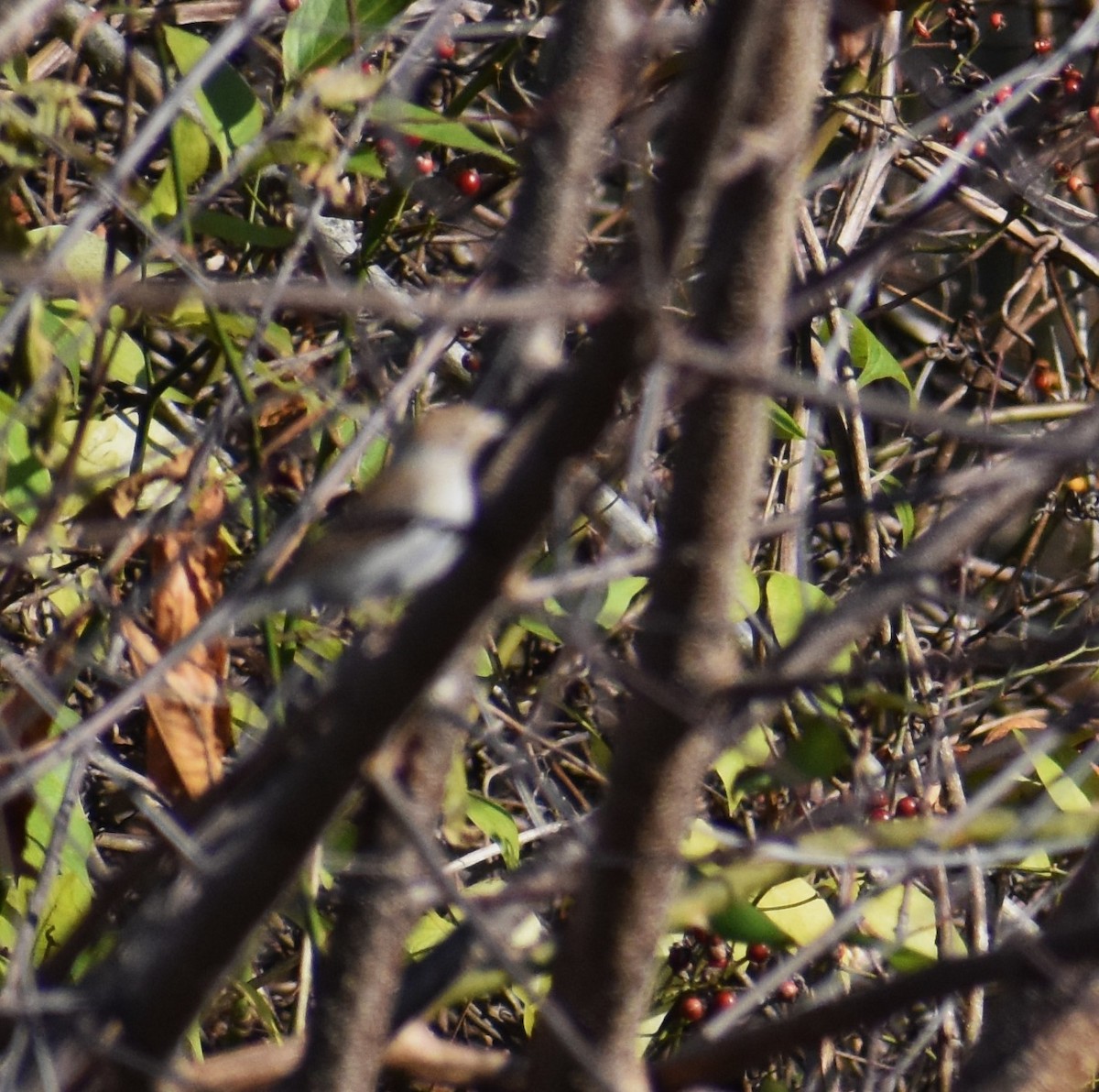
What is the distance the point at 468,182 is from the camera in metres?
3.08

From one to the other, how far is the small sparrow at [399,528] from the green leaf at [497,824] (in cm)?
39

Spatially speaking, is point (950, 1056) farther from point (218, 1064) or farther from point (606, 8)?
point (606, 8)

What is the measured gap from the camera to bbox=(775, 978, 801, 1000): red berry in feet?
9.48

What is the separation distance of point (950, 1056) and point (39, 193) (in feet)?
8.57

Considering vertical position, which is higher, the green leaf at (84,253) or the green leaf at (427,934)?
the green leaf at (84,253)

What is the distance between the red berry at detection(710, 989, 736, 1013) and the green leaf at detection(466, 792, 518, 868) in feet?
1.98

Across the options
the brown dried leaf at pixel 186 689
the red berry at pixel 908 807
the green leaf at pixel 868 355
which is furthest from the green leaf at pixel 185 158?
the red berry at pixel 908 807

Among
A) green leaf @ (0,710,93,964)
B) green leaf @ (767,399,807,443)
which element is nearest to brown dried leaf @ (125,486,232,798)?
green leaf @ (0,710,93,964)

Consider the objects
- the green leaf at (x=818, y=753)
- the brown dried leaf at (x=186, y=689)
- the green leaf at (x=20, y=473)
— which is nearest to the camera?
the green leaf at (x=818, y=753)

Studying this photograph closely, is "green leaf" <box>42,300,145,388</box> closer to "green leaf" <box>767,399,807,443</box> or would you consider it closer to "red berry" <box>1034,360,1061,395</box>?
"green leaf" <box>767,399,807,443</box>

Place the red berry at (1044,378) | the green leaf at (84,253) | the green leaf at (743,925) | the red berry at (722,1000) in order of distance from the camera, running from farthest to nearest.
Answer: the red berry at (1044,378) < the red berry at (722,1000) < the green leaf at (84,253) < the green leaf at (743,925)

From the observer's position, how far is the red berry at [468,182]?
3.08 metres

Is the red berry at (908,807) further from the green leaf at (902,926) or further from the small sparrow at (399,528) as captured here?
the small sparrow at (399,528)

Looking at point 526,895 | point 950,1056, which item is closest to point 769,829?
point 950,1056
